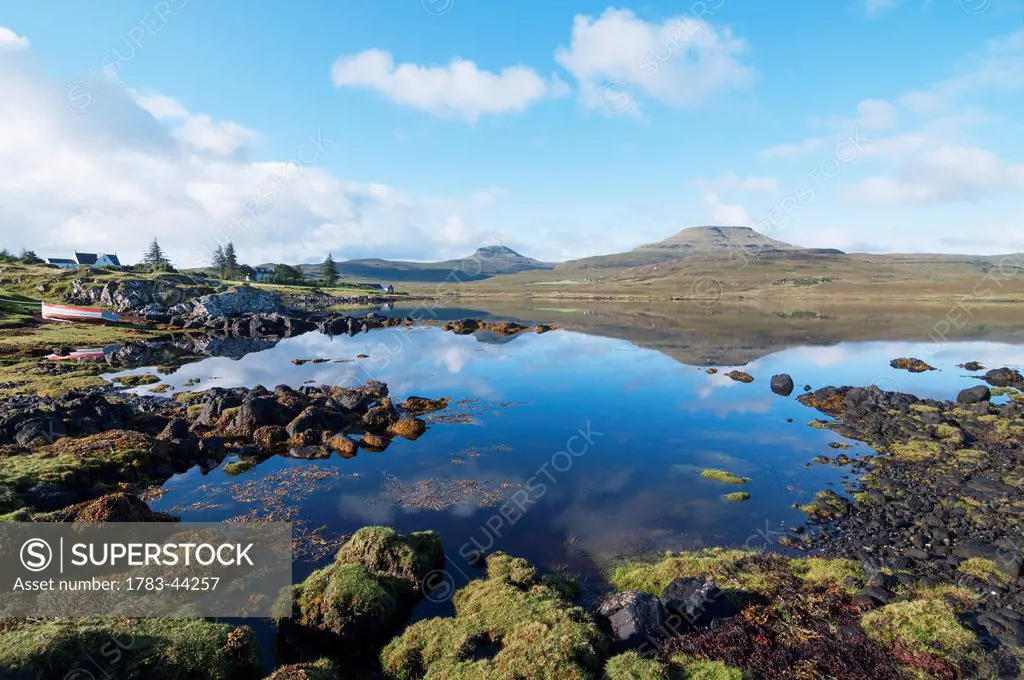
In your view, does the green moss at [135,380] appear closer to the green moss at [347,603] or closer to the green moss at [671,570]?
the green moss at [347,603]

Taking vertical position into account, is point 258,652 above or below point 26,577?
below

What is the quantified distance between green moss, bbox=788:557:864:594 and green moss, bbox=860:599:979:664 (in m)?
1.65

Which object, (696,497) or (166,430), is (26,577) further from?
(696,497)

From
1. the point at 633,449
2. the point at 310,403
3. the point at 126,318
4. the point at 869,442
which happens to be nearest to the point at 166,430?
the point at 310,403

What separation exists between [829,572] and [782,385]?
29.7 meters

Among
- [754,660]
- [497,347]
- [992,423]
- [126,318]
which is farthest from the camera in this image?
[126,318]

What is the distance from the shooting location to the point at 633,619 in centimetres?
1234

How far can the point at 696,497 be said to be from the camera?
2200 centimetres

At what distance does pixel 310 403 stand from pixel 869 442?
36441 millimetres

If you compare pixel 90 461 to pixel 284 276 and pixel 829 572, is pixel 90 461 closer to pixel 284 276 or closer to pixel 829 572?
pixel 829 572

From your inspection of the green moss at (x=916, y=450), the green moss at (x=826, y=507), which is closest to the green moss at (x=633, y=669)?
the green moss at (x=826, y=507)

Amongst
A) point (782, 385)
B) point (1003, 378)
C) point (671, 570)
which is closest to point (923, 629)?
point (671, 570)

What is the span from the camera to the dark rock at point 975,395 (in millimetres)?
34688

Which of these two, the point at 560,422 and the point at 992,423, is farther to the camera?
the point at 560,422
